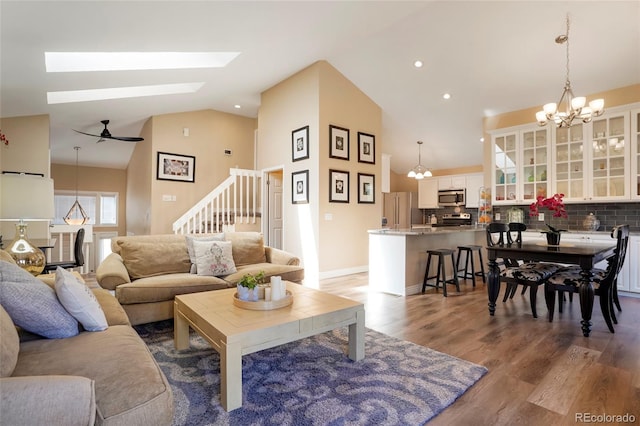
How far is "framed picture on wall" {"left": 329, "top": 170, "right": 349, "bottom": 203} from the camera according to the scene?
5.66m

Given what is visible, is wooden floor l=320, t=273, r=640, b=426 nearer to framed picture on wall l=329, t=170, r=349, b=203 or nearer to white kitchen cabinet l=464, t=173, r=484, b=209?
framed picture on wall l=329, t=170, r=349, b=203

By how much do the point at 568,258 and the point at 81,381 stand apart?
3.47m

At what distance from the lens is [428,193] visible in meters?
9.27

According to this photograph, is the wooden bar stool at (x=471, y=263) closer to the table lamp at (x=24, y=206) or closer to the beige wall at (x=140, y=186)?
the table lamp at (x=24, y=206)

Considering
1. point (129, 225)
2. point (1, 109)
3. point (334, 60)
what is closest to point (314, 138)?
point (334, 60)

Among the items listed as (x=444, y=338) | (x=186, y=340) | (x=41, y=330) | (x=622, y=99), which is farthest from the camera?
(x=622, y=99)

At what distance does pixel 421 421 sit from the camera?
1.63 metres

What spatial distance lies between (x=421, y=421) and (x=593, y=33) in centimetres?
485

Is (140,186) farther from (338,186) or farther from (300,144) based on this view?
(338,186)

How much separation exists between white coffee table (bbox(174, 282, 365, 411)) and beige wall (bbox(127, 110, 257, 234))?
16.0 ft

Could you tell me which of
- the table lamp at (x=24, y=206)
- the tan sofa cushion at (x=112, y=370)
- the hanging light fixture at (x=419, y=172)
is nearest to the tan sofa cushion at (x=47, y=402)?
the tan sofa cushion at (x=112, y=370)

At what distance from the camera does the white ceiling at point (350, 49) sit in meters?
3.01

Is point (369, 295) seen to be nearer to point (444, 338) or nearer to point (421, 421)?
point (444, 338)

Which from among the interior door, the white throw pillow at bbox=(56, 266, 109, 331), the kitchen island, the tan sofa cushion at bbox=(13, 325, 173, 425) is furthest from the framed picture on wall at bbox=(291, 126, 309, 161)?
the tan sofa cushion at bbox=(13, 325, 173, 425)
